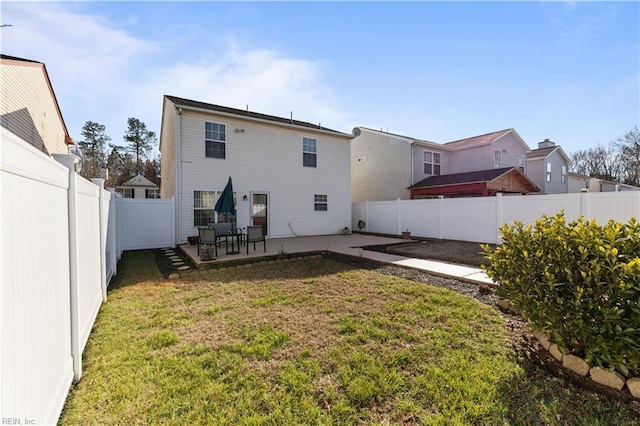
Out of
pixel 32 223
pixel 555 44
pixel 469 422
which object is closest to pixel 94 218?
pixel 32 223

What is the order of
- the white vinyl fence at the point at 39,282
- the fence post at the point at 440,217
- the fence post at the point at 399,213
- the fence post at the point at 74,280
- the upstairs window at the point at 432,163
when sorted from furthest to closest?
the upstairs window at the point at 432,163, the fence post at the point at 399,213, the fence post at the point at 440,217, the fence post at the point at 74,280, the white vinyl fence at the point at 39,282

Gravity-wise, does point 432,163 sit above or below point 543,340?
above

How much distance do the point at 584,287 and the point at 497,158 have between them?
2037 cm

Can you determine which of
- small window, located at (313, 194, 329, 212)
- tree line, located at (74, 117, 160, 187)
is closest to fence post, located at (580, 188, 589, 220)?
small window, located at (313, 194, 329, 212)

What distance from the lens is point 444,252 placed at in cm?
890

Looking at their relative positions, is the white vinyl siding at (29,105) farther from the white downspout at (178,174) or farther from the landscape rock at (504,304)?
the landscape rock at (504,304)

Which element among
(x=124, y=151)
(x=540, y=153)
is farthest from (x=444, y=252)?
(x=124, y=151)

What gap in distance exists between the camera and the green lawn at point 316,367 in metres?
2.08

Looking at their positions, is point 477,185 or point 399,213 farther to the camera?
point 477,185

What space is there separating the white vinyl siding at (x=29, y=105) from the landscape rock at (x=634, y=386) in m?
13.3

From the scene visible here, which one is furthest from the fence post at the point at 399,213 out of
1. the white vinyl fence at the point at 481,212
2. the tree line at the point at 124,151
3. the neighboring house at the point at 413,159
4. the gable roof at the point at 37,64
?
the tree line at the point at 124,151

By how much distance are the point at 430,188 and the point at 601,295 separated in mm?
15769

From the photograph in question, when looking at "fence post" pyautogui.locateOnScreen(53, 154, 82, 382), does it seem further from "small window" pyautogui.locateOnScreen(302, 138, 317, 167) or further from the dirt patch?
"small window" pyautogui.locateOnScreen(302, 138, 317, 167)

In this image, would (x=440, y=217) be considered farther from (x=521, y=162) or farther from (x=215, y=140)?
(x=521, y=162)
